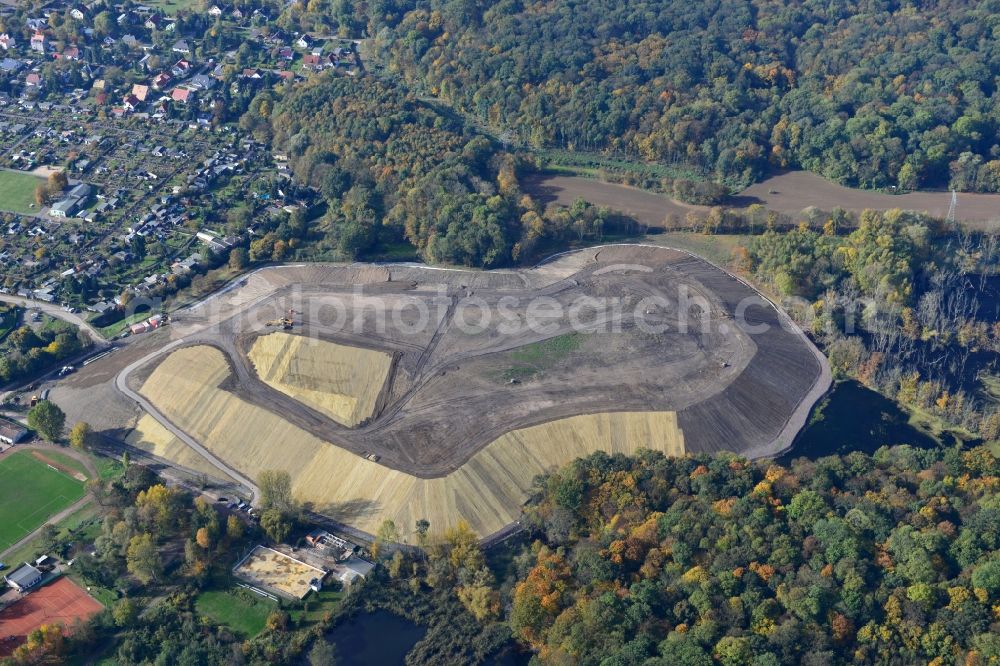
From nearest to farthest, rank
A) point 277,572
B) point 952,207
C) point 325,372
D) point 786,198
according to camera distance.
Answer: point 277,572
point 325,372
point 952,207
point 786,198

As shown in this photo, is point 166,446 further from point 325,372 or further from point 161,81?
point 161,81

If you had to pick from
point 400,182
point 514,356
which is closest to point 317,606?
point 514,356

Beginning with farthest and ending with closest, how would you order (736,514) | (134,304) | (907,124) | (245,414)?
(907,124) → (134,304) → (245,414) → (736,514)

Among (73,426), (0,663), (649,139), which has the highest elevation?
(649,139)

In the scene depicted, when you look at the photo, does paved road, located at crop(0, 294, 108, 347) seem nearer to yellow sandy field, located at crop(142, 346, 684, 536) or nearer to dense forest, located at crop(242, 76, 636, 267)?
yellow sandy field, located at crop(142, 346, 684, 536)

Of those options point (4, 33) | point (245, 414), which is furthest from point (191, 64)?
point (245, 414)

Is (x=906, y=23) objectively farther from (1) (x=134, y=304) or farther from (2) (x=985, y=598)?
(1) (x=134, y=304)
